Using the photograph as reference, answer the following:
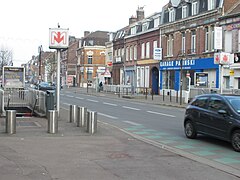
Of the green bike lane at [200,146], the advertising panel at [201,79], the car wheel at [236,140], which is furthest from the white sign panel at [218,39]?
the car wheel at [236,140]

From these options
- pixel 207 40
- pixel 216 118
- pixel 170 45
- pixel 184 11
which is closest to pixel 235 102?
pixel 216 118

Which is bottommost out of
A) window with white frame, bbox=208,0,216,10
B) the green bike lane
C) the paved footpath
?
the green bike lane

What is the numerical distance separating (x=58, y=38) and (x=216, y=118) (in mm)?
8188

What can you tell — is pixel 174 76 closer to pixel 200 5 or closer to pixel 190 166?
pixel 200 5

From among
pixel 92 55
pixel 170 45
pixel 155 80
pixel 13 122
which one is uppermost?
pixel 92 55

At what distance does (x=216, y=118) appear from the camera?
11.4 m

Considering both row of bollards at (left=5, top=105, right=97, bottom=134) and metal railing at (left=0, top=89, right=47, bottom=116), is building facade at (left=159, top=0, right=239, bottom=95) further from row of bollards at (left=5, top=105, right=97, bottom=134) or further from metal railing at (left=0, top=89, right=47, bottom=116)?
row of bollards at (left=5, top=105, right=97, bottom=134)

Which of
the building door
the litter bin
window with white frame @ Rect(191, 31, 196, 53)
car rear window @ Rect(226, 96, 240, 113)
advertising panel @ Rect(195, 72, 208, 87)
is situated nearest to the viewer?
car rear window @ Rect(226, 96, 240, 113)

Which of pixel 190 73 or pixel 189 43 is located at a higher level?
pixel 189 43

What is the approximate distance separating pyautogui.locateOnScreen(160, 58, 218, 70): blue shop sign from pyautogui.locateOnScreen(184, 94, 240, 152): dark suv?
2326 centimetres

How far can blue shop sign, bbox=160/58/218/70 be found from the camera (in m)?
36.0

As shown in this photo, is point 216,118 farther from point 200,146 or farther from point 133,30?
point 133,30

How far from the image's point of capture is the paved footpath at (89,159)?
24.5ft

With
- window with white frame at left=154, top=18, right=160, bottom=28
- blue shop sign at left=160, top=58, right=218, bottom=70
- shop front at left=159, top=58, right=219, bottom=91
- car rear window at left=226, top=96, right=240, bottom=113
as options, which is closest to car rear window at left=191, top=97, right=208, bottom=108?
car rear window at left=226, top=96, right=240, bottom=113
